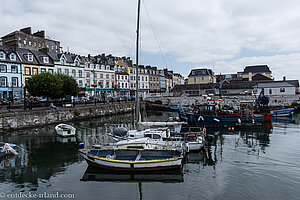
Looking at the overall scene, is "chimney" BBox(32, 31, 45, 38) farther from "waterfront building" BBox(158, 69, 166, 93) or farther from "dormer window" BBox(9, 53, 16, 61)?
"waterfront building" BBox(158, 69, 166, 93)

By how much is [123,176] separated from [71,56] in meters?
51.1

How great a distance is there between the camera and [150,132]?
17.3m

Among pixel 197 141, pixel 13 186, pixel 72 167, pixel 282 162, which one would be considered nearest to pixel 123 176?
pixel 72 167

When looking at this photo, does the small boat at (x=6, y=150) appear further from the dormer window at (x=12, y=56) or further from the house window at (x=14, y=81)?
the dormer window at (x=12, y=56)

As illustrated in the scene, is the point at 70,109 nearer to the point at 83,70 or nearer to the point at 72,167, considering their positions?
the point at 72,167

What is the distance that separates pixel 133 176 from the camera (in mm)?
12648

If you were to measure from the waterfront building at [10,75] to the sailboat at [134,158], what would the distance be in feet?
119

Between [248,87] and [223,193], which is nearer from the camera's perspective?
[223,193]

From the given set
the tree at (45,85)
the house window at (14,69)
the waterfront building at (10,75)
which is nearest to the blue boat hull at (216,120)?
the tree at (45,85)

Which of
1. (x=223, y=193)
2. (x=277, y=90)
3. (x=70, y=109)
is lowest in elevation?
(x=223, y=193)

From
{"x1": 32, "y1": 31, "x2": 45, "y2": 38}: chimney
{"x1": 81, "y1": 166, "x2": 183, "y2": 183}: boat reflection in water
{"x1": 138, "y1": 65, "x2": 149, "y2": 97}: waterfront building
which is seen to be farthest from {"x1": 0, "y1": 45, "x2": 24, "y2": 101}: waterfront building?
{"x1": 138, "y1": 65, "x2": 149, "y2": 97}: waterfront building

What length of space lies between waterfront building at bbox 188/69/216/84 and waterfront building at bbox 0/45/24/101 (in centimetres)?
6565

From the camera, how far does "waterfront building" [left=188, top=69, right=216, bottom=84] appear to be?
8869 cm

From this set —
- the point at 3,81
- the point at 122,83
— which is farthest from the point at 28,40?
the point at 122,83
